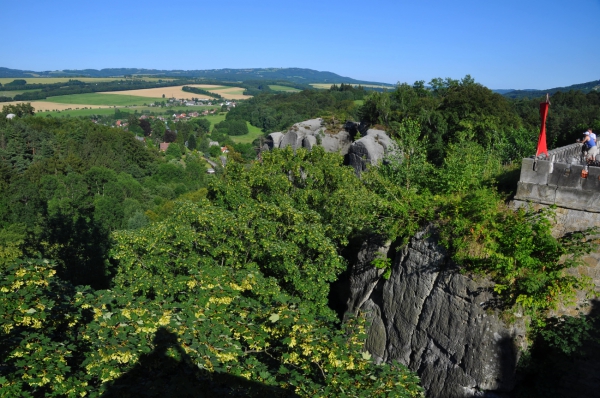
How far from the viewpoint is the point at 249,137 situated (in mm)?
137125

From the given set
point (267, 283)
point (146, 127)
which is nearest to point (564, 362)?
point (267, 283)

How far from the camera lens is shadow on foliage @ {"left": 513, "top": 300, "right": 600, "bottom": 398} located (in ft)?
30.9

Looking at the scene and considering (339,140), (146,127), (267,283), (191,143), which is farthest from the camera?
(146,127)

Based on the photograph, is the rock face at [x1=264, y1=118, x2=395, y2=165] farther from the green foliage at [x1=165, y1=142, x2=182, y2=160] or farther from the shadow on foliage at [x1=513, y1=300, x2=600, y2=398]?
the green foliage at [x1=165, y1=142, x2=182, y2=160]

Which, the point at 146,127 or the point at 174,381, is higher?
the point at 174,381

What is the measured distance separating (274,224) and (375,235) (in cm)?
341

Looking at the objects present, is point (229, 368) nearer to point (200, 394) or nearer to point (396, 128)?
point (200, 394)

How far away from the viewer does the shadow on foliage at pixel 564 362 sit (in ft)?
30.9

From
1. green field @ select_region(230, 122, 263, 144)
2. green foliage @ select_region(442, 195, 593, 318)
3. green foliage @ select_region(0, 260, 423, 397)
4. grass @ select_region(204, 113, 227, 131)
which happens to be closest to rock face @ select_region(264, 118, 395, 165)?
green foliage @ select_region(442, 195, 593, 318)

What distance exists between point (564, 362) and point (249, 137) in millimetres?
131437

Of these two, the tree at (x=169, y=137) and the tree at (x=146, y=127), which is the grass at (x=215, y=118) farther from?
the tree at (x=169, y=137)

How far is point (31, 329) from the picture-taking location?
7703mm

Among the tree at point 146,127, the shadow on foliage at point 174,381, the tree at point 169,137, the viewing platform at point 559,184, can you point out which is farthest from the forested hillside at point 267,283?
the tree at point 146,127

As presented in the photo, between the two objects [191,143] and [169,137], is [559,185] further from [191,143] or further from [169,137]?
[169,137]
